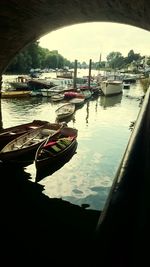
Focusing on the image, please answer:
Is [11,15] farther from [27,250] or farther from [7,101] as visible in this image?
[7,101]

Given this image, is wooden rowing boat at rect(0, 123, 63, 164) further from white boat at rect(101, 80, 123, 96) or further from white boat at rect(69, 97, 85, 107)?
white boat at rect(101, 80, 123, 96)

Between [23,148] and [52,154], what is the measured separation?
1461 mm

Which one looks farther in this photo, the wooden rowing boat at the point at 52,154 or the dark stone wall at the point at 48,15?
Result: the wooden rowing boat at the point at 52,154

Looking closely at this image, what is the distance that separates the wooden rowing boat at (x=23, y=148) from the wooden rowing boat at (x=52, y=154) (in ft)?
2.16

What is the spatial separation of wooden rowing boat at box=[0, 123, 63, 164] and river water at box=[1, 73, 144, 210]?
0.85m

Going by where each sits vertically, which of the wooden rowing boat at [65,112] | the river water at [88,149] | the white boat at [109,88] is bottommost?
the river water at [88,149]

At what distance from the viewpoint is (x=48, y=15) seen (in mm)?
14086

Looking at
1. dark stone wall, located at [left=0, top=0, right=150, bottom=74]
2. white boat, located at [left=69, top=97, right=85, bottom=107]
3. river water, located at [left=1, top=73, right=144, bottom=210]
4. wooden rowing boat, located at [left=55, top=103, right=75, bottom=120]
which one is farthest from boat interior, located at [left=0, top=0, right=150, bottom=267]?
white boat, located at [left=69, top=97, right=85, bottom=107]

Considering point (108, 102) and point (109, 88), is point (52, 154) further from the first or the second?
point (109, 88)

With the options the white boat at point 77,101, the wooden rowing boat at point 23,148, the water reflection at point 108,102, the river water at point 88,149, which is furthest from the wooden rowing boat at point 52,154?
the water reflection at point 108,102

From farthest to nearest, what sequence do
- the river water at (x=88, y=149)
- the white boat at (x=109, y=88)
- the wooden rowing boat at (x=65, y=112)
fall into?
the white boat at (x=109, y=88) < the wooden rowing boat at (x=65, y=112) < the river water at (x=88, y=149)

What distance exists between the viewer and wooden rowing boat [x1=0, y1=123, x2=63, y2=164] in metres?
14.1

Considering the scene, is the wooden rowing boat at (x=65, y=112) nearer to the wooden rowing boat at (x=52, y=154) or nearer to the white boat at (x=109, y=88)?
the wooden rowing boat at (x=52, y=154)

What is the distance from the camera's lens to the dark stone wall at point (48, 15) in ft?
37.3
